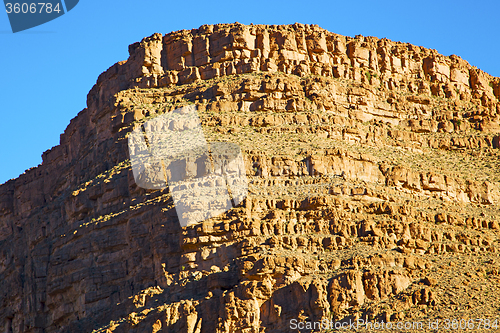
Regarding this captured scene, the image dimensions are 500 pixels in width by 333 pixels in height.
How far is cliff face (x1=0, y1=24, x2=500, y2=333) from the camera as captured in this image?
7588 cm

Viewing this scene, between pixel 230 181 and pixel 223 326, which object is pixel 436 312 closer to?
pixel 223 326

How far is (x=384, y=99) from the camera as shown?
100312mm

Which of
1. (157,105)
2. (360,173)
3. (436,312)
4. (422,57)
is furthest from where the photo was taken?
(422,57)

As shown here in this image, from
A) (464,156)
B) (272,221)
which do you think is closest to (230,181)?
(272,221)

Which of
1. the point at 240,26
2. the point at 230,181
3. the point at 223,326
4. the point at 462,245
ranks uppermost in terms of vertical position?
the point at 240,26

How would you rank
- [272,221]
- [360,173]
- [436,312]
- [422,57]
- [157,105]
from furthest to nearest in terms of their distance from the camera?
1. [422,57]
2. [157,105]
3. [360,173]
4. [272,221]
5. [436,312]

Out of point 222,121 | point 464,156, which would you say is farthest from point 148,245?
point 464,156

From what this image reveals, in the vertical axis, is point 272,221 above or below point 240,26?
below

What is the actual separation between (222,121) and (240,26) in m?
11.5

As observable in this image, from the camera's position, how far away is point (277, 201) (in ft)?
272

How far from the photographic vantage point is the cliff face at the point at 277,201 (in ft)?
249

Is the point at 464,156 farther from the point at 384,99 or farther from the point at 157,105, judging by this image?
the point at 157,105

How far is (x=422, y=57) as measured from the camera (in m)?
107

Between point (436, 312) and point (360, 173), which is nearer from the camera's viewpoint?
point (436, 312)
